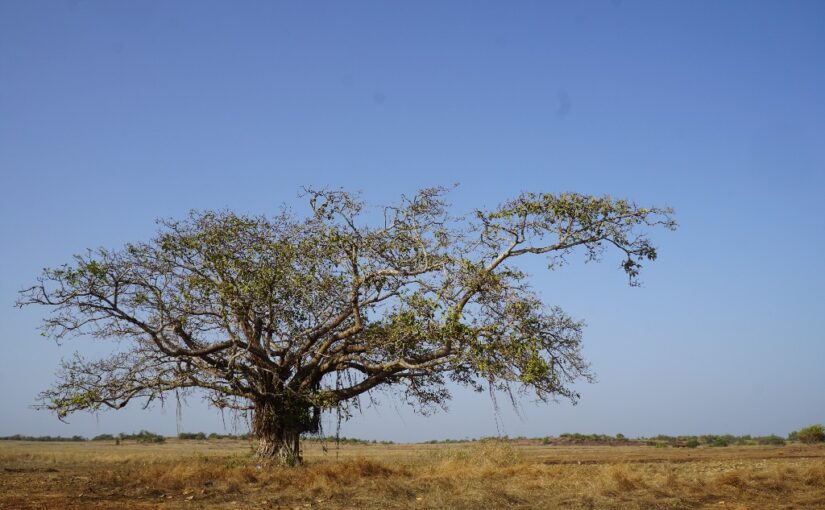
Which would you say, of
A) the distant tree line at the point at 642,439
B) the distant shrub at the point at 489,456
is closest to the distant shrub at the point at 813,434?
the distant tree line at the point at 642,439

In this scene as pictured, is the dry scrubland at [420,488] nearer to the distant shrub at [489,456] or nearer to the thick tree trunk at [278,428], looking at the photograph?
the distant shrub at [489,456]

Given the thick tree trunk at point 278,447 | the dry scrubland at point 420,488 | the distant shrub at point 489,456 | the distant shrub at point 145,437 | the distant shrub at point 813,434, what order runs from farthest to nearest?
the distant shrub at point 145,437, the distant shrub at point 813,434, the thick tree trunk at point 278,447, the distant shrub at point 489,456, the dry scrubland at point 420,488

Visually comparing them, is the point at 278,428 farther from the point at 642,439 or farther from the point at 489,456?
the point at 642,439

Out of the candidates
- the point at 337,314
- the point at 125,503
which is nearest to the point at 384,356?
the point at 337,314

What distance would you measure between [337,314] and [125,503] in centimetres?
853

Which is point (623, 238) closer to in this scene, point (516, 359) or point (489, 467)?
point (516, 359)

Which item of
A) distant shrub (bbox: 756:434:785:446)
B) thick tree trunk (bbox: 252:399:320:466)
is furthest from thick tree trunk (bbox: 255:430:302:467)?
distant shrub (bbox: 756:434:785:446)

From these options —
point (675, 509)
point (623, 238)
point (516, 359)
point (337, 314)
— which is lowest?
point (675, 509)

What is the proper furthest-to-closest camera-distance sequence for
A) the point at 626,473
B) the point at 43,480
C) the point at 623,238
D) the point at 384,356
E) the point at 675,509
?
the point at 384,356
the point at 623,238
the point at 43,480
the point at 626,473
the point at 675,509

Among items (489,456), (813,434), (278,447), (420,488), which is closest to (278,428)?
(278,447)

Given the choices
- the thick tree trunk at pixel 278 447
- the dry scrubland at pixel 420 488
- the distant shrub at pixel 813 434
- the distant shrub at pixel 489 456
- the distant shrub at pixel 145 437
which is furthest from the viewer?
the distant shrub at pixel 145 437

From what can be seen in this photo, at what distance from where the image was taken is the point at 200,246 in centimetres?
2208

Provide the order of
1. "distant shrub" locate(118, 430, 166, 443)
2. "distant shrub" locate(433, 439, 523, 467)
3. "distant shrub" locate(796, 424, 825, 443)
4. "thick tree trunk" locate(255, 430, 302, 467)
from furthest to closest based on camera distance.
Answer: "distant shrub" locate(118, 430, 166, 443) → "distant shrub" locate(796, 424, 825, 443) → "thick tree trunk" locate(255, 430, 302, 467) → "distant shrub" locate(433, 439, 523, 467)

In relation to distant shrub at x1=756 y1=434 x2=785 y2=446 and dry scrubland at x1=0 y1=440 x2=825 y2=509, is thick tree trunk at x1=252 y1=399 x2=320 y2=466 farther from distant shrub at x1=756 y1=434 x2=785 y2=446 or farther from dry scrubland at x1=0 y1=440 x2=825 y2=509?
distant shrub at x1=756 y1=434 x2=785 y2=446
